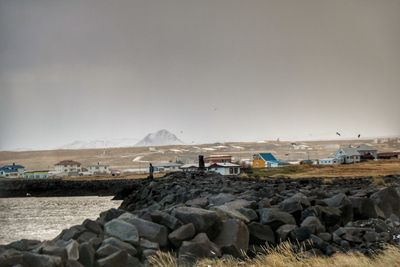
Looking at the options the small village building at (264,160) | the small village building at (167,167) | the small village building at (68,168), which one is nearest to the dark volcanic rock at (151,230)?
the small village building at (264,160)

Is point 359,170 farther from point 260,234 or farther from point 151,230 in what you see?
point 151,230

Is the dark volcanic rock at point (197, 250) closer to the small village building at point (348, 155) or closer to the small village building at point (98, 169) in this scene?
the small village building at point (348, 155)

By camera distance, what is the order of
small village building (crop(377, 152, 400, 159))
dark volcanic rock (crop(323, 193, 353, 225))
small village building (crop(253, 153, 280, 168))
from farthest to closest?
small village building (crop(253, 153, 280, 168))
small village building (crop(377, 152, 400, 159))
dark volcanic rock (crop(323, 193, 353, 225))

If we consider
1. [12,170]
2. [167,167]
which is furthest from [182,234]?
[12,170]

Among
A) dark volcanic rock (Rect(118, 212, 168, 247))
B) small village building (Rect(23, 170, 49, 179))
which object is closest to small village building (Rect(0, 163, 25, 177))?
small village building (Rect(23, 170, 49, 179))

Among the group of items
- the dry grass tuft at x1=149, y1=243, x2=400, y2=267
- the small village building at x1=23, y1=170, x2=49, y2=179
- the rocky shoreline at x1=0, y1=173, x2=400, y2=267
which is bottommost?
the small village building at x1=23, y1=170, x2=49, y2=179

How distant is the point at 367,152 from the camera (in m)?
25.0

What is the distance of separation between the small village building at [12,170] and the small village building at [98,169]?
21.5 feet

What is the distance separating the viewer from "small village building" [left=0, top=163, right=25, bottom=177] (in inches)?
2019

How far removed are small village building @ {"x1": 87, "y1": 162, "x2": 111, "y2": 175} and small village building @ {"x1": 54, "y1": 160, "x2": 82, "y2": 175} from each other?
1.97 metres

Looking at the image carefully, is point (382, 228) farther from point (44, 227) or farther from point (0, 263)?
point (44, 227)

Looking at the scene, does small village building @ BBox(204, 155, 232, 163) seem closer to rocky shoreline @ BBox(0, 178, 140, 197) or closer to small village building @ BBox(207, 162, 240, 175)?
small village building @ BBox(207, 162, 240, 175)

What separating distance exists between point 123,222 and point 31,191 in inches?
2030

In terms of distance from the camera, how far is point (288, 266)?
4.82 meters
